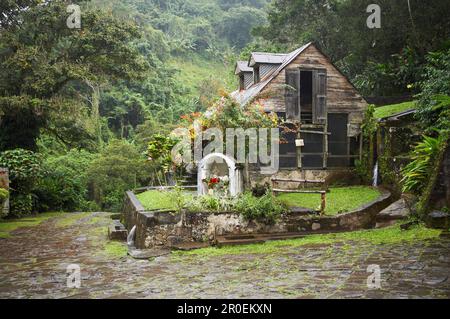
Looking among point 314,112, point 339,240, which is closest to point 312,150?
point 314,112

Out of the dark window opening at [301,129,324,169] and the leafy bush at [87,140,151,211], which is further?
the leafy bush at [87,140,151,211]

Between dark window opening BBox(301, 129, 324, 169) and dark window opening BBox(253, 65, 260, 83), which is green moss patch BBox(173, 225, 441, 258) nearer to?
dark window opening BBox(301, 129, 324, 169)

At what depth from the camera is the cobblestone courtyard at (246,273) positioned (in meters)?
6.85

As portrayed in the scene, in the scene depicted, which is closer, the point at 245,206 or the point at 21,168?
the point at 245,206

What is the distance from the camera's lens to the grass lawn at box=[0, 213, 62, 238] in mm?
16453

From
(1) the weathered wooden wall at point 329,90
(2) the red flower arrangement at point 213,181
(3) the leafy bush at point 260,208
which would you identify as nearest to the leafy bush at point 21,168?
(2) the red flower arrangement at point 213,181

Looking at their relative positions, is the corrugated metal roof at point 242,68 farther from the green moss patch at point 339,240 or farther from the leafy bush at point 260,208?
the green moss patch at point 339,240

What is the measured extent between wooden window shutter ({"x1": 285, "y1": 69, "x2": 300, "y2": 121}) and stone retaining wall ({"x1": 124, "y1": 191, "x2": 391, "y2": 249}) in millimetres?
6692

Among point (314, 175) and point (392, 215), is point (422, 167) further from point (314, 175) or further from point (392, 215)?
point (314, 175)

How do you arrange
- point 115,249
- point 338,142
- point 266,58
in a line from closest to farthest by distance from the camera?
point 115,249 → point 338,142 → point 266,58

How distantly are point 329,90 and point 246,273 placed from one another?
12663mm

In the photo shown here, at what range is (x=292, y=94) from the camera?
18.8m

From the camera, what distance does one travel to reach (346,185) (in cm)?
1936

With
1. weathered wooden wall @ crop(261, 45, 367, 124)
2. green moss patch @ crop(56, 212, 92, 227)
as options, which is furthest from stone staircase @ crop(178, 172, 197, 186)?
weathered wooden wall @ crop(261, 45, 367, 124)
